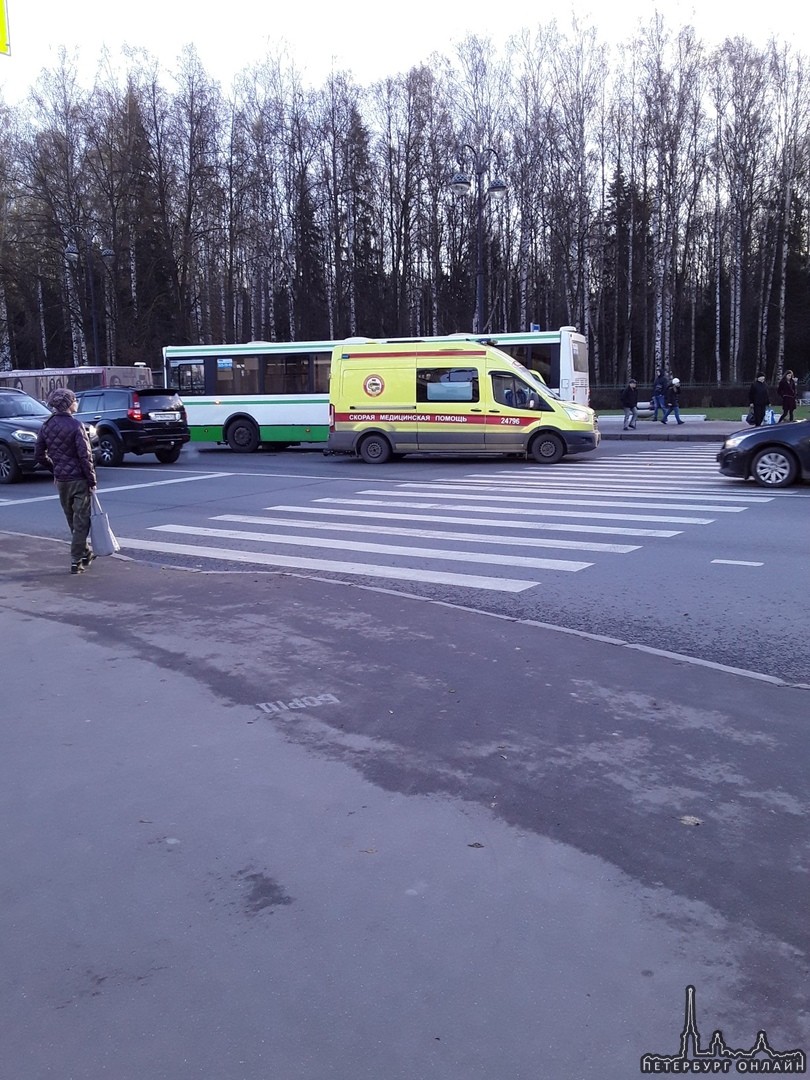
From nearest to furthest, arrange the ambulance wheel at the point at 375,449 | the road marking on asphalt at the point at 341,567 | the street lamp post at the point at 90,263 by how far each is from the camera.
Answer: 1. the road marking on asphalt at the point at 341,567
2. the ambulance wheel at the point at 375,449
3. the street lamp post at the point at 90,263

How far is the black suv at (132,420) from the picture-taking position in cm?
2350

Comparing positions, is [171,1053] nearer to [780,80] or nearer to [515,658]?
[515,658]

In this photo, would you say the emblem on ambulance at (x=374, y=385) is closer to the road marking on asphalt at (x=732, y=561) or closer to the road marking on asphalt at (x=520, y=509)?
the road marking on asphalt at (x=520, y=509)

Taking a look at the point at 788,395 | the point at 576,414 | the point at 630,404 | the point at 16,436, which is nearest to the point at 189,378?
the point at 16,436

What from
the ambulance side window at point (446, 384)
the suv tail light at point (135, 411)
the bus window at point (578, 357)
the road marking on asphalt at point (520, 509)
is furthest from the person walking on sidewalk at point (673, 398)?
→ the road marking on asphalt at point (520, 509)

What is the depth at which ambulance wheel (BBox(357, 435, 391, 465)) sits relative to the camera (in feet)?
75.0

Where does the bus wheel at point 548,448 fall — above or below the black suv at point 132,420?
below

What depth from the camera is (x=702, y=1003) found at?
2998 millimetres

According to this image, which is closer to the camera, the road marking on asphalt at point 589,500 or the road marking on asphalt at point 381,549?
the road marking on asphalt at point 381,549

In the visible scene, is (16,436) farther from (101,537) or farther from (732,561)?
(732,561)

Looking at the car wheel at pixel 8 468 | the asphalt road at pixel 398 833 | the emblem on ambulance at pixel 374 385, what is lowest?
the asphalt road at pixel 398 833

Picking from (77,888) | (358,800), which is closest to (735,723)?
(358,800)

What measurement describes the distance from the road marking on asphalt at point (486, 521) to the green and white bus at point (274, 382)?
1162 cm

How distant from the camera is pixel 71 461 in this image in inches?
406
